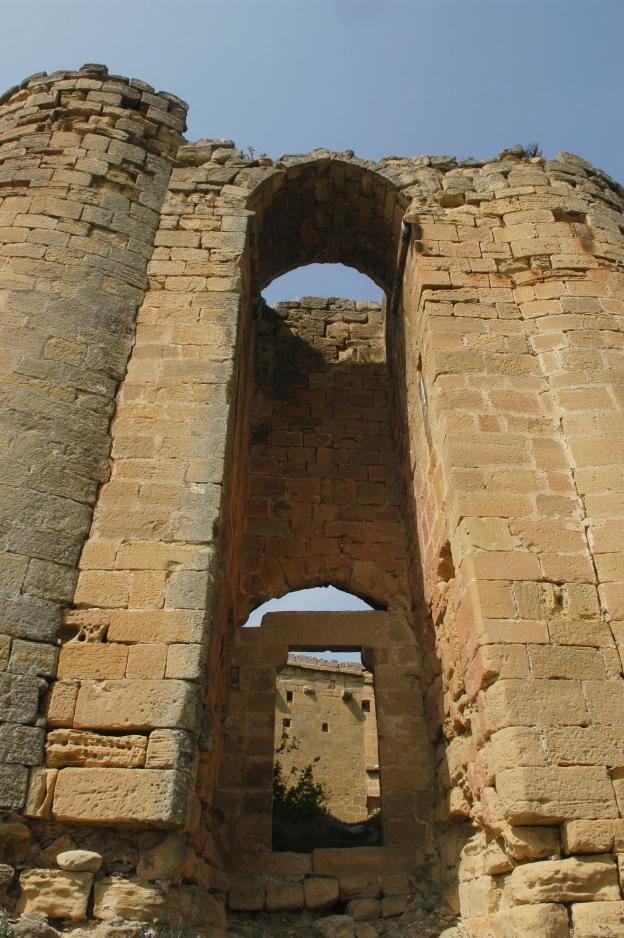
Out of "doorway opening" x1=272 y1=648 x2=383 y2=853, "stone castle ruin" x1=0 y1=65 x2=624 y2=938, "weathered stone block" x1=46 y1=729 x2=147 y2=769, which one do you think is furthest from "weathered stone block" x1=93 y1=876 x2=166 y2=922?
"doorway opening" x1=272 y1=648 x2=383 y2=853

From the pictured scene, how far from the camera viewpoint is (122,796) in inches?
127

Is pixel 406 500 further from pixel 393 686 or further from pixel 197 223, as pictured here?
pixel 197 223

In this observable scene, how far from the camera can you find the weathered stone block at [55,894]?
305 centimetres

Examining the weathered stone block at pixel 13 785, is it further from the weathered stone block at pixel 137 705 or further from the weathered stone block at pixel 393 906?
the weathered stone block at pixel 393 906

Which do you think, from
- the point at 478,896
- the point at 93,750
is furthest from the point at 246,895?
the point at 93,750

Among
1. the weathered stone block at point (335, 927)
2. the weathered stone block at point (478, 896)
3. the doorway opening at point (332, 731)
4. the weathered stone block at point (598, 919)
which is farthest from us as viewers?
the doorway opening at point (332, 731)

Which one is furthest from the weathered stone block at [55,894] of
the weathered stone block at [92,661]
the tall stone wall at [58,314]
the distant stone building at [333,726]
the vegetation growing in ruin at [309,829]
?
the distant stone building at [333,726]

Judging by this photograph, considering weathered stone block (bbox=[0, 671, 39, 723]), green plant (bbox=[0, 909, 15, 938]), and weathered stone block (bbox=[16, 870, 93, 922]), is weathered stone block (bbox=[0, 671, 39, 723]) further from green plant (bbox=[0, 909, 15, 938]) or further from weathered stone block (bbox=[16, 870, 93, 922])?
green plant (bbox=[0, 909, 15, 938])

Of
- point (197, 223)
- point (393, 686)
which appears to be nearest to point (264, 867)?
point (393, 686)

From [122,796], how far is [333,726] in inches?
358

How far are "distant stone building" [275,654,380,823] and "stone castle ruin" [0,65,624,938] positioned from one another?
550 centimetres

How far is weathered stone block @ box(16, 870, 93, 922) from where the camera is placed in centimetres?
305

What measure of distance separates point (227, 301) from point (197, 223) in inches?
40.8

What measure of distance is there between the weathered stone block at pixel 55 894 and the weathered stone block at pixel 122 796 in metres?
0.23
